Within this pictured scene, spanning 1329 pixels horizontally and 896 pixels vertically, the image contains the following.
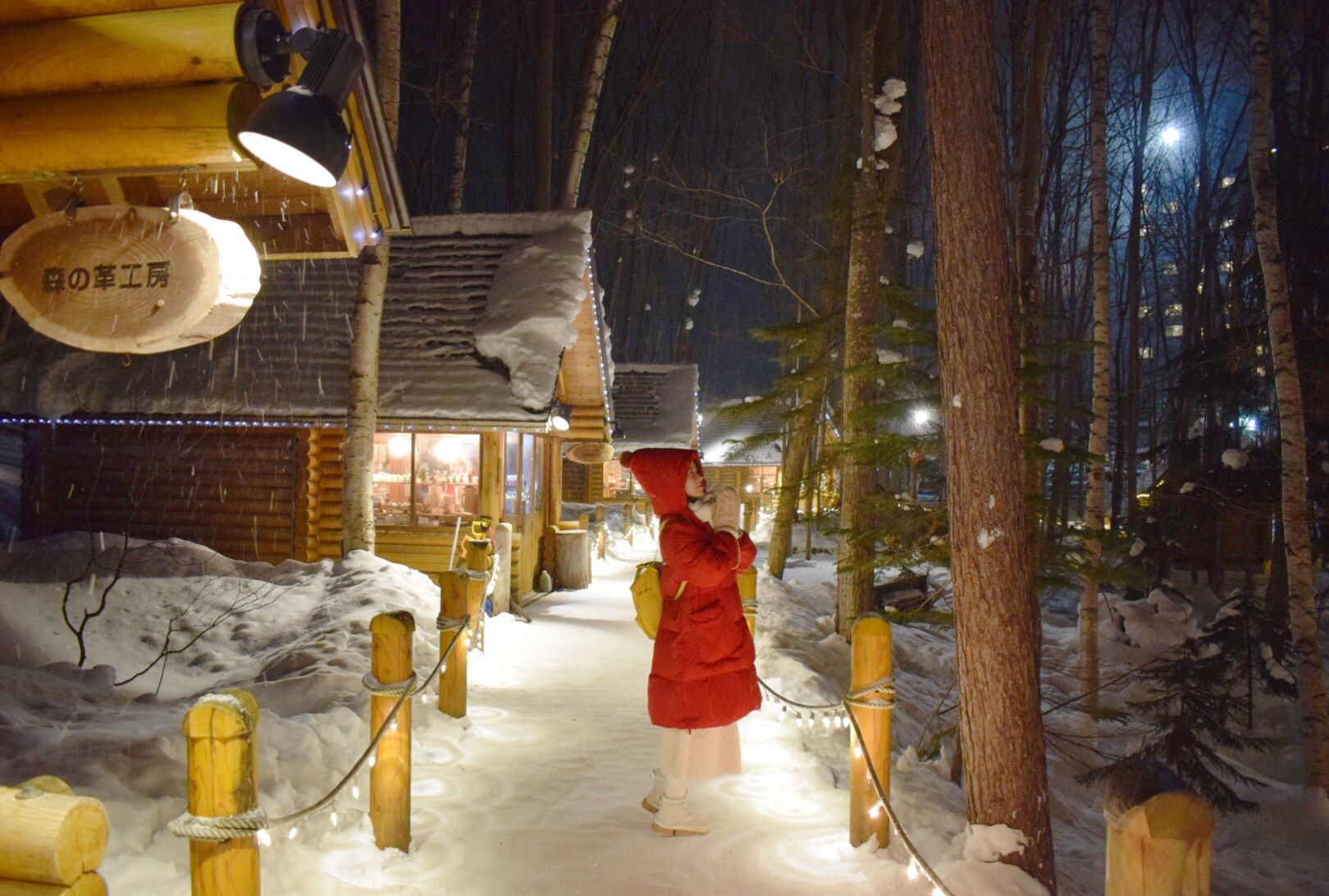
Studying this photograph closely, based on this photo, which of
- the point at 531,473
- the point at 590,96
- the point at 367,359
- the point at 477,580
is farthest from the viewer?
the point at 590,96

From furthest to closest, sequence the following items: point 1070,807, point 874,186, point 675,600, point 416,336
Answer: point 416,336
point 874,186
point 1070,807
point 675,600

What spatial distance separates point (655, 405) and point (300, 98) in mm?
24642

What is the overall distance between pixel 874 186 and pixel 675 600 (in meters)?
7.07

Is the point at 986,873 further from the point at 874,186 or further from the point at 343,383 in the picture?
the point at 343,383

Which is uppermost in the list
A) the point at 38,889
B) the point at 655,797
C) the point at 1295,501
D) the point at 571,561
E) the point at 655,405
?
the point at 655,405

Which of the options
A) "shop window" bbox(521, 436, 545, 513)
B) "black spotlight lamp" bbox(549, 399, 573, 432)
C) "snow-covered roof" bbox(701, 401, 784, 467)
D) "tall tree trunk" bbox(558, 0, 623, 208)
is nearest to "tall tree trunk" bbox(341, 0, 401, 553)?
"black spotlight lamp" bbox(549, 399, 573, 432)

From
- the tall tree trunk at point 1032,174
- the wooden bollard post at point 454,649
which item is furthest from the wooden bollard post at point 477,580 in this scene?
the tall tree trunk at point 1032,174

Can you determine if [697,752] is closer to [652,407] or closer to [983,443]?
[983,443]

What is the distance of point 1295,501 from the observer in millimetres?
8102

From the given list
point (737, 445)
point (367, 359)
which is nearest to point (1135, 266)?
point (737, 445)

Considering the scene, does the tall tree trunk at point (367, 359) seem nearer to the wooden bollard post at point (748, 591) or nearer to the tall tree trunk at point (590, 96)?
the wooden bollard post at point (748, 591)

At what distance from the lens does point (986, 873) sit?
145 inches

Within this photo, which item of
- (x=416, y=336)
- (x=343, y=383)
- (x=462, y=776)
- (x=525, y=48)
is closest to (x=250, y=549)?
(x=343, y=383)

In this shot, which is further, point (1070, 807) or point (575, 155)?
point (575, 155)
